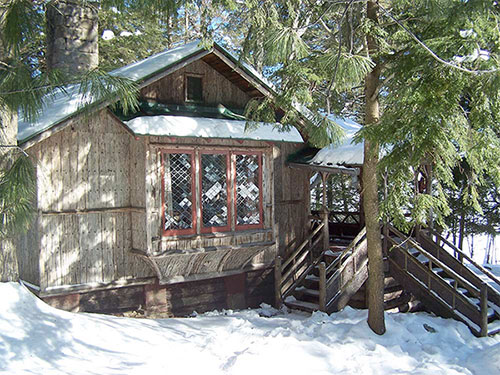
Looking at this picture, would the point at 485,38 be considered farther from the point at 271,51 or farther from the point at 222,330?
the point at 222,330

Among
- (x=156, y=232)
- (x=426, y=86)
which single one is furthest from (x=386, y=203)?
(x=156, y=232)

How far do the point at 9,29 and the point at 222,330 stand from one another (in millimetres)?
5676

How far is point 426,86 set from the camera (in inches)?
255

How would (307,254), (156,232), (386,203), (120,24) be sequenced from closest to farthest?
(386,203) → (156,232) → (307,254) → (120,24)

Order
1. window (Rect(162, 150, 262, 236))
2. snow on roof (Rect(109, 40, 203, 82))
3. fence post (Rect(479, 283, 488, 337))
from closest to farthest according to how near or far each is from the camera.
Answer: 1. snow on roof (Rect(109, 40, 203, 82))
2. window (Rect(162, 150, 262, 236))
3. fence post (Rect(479, 283, 488, 337))

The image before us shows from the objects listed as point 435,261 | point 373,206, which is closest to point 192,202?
point 373,206

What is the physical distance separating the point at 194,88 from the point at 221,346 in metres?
5.44

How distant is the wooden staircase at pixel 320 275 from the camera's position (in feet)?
32.9

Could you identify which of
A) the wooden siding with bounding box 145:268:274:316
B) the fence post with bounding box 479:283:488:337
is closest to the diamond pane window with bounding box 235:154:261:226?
the wooden siding with bounding box 145:268:274:316

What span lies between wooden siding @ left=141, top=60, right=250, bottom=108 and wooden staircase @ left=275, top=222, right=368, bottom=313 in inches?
146

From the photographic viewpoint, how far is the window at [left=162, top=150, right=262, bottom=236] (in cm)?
918

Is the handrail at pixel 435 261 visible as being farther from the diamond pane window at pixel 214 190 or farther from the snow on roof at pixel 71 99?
the snow on roof at pixel 71 99

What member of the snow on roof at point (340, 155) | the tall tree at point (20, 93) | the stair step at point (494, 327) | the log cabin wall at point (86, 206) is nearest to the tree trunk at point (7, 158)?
the tall tree at point (20, 93)

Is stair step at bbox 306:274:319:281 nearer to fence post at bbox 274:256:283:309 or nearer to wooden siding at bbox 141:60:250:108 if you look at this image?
fence post at bbox 274:256:283:309
